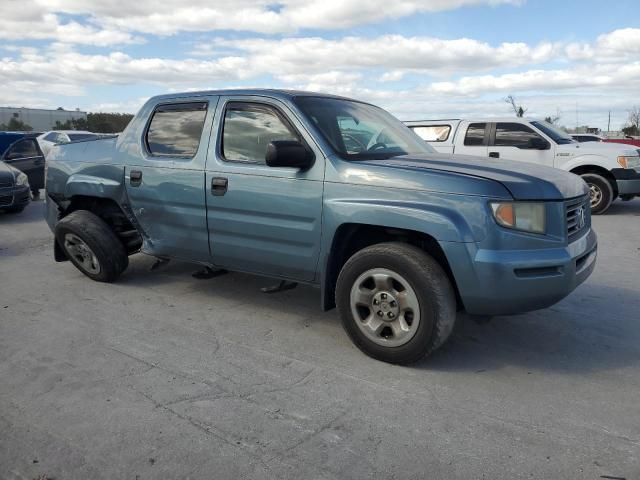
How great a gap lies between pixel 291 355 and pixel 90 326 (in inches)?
66.2

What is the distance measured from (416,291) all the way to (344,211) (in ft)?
2.37

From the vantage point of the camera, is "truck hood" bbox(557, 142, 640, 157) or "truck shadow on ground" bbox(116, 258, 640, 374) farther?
"truck hood" bbox(557, 142, 640, 157)

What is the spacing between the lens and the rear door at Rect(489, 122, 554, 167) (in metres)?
10.6

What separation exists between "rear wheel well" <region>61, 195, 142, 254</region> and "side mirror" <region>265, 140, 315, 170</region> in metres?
2.32

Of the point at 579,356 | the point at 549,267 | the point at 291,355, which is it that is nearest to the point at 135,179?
the point at 291,355

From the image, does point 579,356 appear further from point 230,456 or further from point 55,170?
point 55,170

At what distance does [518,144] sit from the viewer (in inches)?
425

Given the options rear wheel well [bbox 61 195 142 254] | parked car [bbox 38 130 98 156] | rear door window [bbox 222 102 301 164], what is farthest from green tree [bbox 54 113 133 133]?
rear door window [bbox 222 102 301 164]

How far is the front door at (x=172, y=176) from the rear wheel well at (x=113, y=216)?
1.90 feet

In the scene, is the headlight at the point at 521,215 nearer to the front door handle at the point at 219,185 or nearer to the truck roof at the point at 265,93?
the truck roof at the point at 265,93

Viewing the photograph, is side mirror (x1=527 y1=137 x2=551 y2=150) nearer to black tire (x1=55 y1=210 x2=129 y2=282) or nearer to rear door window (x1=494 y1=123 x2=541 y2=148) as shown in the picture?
rear door window (x1=494 y1=123 x2=541 y2=148)

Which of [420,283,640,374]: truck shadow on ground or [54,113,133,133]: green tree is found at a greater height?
[54,113,133,133]: green tree

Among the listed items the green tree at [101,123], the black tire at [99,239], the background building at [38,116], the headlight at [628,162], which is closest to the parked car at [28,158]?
the black tire at [99,239]

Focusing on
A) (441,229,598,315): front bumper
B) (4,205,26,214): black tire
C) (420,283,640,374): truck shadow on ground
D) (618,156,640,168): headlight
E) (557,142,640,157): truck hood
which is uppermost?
(557,142,640,157): truck hood
